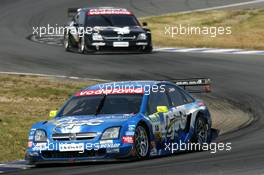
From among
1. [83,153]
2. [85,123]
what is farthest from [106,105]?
[83,153]

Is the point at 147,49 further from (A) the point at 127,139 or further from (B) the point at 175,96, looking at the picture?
(A) the point at 127,139

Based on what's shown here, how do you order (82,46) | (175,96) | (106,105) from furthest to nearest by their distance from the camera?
(82,46) → (175,96) → (106,105)

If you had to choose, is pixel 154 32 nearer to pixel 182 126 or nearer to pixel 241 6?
pixel 241 6

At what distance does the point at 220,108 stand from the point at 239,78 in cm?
368

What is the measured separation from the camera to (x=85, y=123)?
12984 millimetres

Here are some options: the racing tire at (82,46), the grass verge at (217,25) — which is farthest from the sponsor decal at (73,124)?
the grass verge at (217,25)

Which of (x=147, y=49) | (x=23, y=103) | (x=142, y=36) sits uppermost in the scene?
(x=142, y=36)

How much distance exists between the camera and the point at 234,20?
3497 cm

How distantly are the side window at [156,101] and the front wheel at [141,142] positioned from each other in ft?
2.00

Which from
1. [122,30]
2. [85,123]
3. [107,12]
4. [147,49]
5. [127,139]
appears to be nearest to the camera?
[127,139]

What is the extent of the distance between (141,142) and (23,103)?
24.3 feet

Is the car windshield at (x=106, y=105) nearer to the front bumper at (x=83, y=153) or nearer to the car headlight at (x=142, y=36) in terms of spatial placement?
the front bumper at (x=83, y=153)

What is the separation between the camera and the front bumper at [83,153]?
Result: 501 inches

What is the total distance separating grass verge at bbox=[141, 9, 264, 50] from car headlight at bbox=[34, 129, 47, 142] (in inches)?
700
